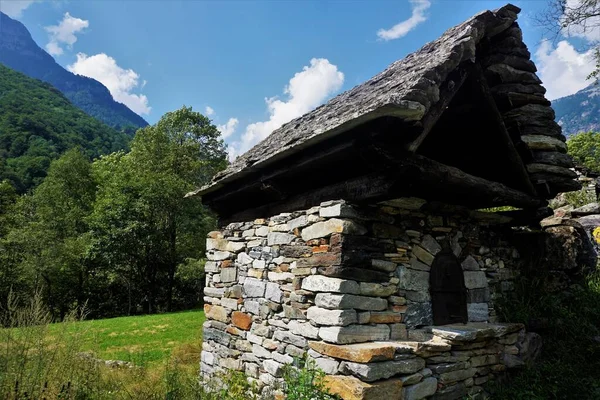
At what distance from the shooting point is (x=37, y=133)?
123ft

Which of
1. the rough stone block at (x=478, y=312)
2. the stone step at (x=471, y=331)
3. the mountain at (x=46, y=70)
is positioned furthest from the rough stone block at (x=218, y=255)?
the mountain at (x=46, y=70)

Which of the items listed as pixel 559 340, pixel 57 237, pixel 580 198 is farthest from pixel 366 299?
pixel 57 237

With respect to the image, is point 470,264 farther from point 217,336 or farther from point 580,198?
point 580,198

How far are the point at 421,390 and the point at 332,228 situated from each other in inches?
71.9

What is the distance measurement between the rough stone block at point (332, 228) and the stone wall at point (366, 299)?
11 mm

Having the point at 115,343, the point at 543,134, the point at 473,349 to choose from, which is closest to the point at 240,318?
the point at 473,349

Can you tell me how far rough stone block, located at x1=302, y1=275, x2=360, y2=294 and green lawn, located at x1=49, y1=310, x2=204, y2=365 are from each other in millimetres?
4466

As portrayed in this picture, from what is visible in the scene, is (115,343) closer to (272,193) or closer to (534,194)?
(272,193)

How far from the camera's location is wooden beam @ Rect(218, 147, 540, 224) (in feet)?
11.8

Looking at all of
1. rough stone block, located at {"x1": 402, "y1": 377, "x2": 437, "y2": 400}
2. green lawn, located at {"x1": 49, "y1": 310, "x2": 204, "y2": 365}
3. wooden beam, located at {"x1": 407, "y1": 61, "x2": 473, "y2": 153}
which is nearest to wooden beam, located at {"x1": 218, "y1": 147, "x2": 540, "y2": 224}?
wooden beam, located at {"x1": 407, "y1": 61, "x2": 473, "y2": 153}

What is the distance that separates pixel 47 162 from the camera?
34.0 meters

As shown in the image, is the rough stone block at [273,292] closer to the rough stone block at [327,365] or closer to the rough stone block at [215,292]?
the rough stone block at [327,365]

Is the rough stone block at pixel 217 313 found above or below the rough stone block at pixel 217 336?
above

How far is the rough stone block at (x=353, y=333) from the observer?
11.6ft
